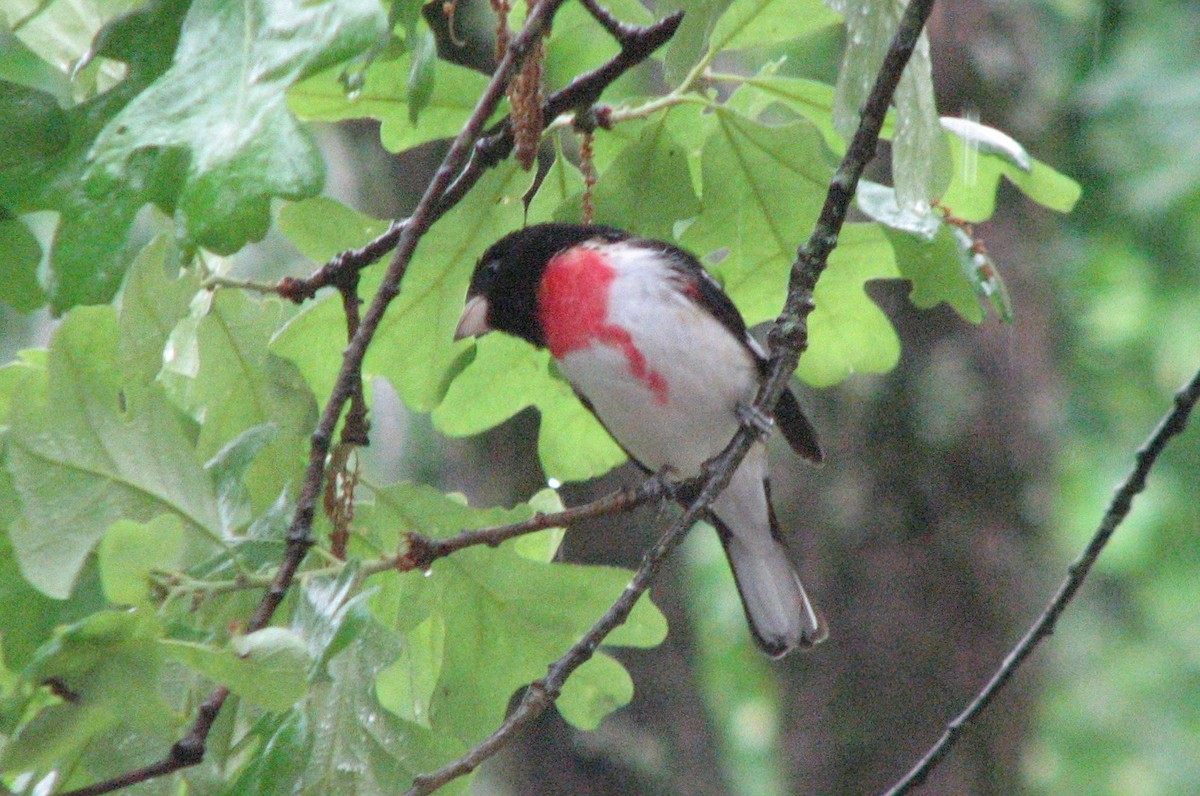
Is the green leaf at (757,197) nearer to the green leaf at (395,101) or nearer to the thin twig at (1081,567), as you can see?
the green leaf at (395,101)

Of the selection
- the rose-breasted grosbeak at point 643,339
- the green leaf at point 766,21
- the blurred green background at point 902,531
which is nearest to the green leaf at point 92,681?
the green leaf at point 766,21

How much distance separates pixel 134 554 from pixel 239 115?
495 millimetres

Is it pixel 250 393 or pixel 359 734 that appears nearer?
pixel 359 734

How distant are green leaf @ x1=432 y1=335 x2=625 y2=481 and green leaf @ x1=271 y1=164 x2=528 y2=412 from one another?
8 cm

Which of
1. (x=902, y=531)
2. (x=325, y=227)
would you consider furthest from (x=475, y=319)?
(x=902, y=531)

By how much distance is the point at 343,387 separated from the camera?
1.60 meters

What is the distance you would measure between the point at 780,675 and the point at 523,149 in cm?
348

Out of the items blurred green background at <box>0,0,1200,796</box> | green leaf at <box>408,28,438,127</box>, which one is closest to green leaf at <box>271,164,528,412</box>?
green leaf at <box>408,28,438,127</box>

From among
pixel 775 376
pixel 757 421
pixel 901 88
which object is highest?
pixel 901 88

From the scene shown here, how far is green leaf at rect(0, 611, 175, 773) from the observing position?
1312 mm

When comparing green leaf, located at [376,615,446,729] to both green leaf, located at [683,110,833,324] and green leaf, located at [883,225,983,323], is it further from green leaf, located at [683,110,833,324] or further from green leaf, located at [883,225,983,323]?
green leaf, located at [883,225,983,323]

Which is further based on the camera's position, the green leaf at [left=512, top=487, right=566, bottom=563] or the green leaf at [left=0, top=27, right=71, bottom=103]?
the green leaf at [left=512, top=487, right=566, bottom=563]

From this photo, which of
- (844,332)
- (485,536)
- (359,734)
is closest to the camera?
(359,734)

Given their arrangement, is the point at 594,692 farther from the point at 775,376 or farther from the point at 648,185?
the point at 648,185
